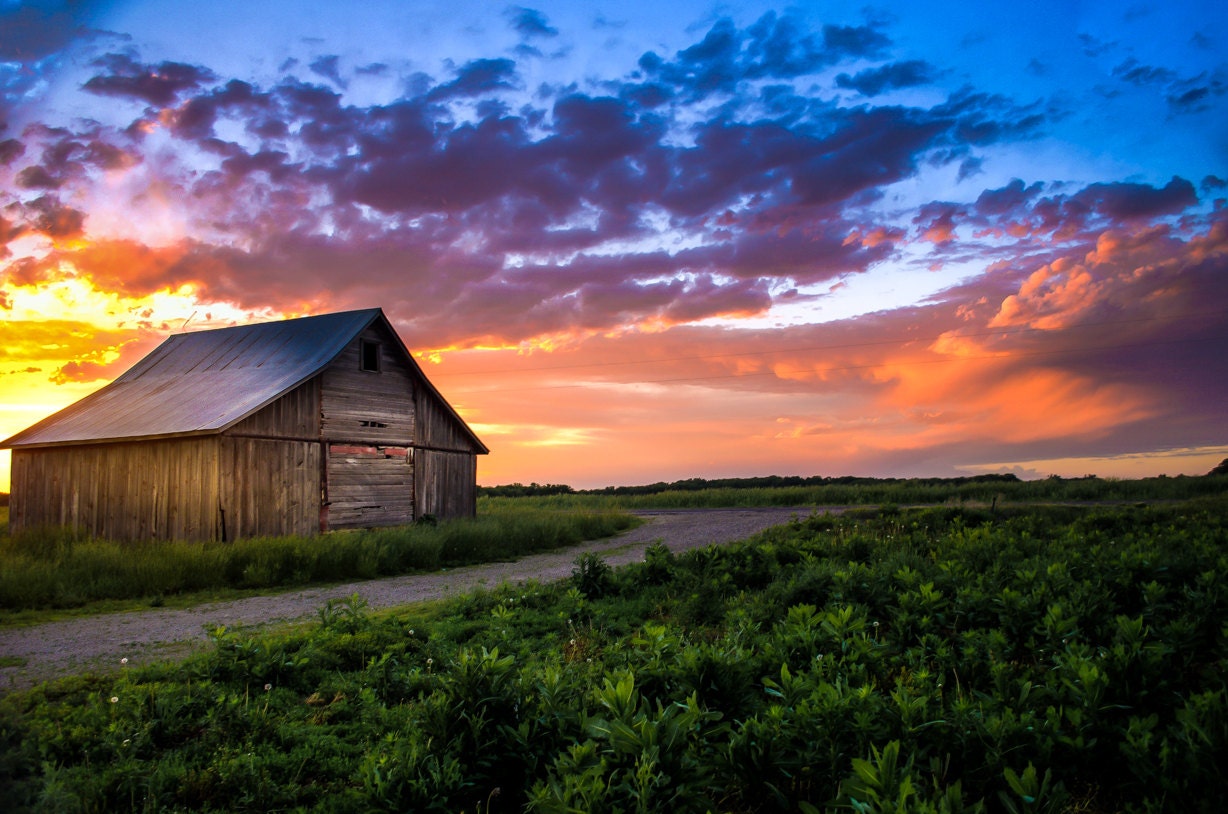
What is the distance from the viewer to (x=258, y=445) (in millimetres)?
19719

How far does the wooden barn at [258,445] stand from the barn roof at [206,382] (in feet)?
0.23

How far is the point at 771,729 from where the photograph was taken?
389cm

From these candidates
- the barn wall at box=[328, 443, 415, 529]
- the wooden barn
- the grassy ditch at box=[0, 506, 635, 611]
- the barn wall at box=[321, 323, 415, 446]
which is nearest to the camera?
the grassy ditch at box=[0, 506, 635, 611]

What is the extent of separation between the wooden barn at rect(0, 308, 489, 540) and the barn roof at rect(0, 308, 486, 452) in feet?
0.23

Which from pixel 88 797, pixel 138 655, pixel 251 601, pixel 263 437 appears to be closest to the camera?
pixel 88 797

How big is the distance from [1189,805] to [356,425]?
70.9ft

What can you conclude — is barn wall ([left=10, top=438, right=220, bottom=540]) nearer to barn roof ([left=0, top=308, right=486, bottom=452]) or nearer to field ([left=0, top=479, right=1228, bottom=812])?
barn roof ([left=0, top=308, right=486, bottom=452])

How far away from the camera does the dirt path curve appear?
8125mm

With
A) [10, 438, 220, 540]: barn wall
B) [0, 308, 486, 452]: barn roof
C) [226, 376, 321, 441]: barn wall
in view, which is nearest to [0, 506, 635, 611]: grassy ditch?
[10, 438, 220, 540]: barn wall

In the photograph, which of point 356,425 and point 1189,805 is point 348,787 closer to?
point 1189,805

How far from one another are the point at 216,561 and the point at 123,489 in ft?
29.6

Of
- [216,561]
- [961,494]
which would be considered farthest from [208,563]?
[961,494]

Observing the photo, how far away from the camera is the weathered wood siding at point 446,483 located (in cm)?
2478

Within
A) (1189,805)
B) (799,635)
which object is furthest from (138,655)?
(1189,805)
